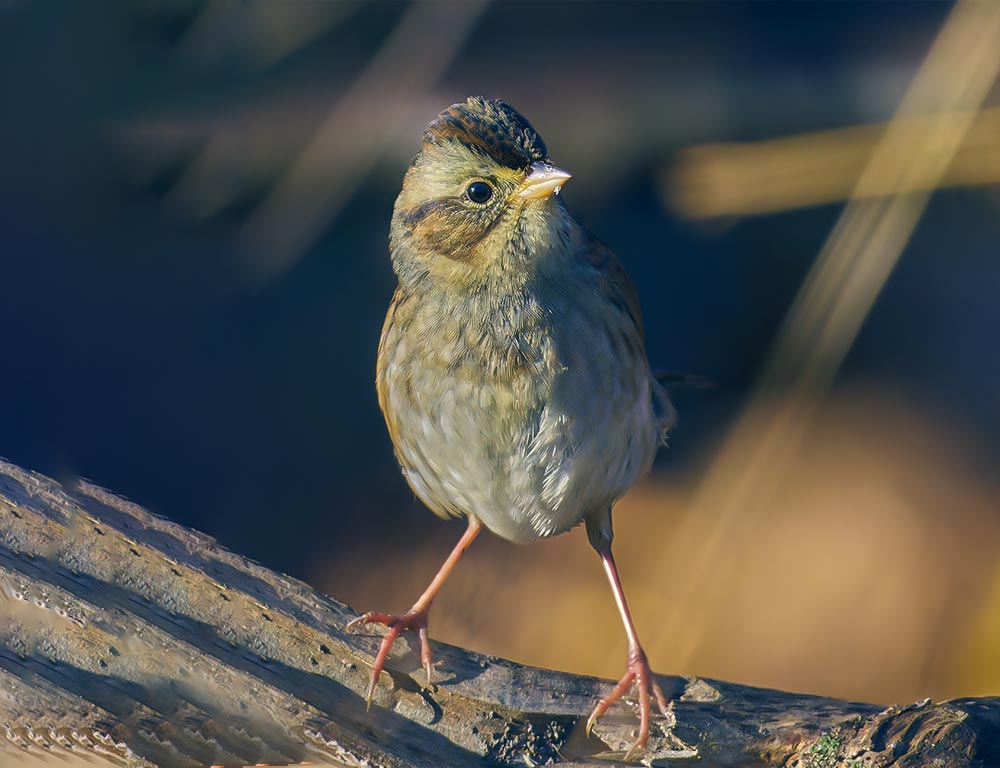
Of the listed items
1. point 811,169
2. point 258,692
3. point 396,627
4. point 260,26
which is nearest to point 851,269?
point 811,169

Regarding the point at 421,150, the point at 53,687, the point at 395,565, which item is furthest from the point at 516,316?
the point at 395,565

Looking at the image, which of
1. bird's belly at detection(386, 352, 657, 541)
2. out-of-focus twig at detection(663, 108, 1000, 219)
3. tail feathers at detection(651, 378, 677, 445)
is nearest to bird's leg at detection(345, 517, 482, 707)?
bird's belly at detection(386, 352, 657, 541)

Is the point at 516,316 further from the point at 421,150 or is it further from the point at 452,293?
the point at 421,150

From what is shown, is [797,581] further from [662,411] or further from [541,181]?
[541,181]

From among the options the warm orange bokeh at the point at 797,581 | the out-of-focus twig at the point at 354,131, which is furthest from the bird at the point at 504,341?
the out-of-focus twig at the point at 354,131

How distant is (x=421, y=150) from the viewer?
1729mm

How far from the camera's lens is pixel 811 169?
2930 millimetres

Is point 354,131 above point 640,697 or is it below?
above

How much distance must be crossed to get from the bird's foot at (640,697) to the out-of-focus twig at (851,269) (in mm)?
968

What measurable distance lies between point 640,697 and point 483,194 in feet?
2.52

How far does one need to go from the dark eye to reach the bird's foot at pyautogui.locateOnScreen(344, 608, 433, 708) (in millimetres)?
650

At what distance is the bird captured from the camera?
1.64 meters

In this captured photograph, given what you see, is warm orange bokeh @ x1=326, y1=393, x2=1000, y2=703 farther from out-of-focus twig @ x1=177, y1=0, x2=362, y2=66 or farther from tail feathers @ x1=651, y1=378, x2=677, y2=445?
out-of-focus twig @ x1=177, y1=0, x2=362, y2=66

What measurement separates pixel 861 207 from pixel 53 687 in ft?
7.35
